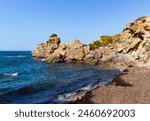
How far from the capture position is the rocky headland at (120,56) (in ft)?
106

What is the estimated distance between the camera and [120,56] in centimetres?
8088

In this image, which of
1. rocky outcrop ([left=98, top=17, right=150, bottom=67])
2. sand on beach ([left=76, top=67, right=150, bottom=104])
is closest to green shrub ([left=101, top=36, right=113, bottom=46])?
rocky outcrop ([left=98, top=17, right=150, bottom=67])

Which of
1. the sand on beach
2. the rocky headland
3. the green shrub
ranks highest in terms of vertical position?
the green shrub

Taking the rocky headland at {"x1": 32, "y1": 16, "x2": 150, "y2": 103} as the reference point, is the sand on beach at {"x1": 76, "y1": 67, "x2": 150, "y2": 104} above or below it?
below

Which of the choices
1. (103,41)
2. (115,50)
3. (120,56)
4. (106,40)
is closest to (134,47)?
(120,56)

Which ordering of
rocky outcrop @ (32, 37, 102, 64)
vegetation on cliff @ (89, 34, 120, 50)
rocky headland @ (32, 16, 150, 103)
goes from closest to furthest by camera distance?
rocky headland @ (32, 16, 150, 103), rocky outcrop @ (32, 37, 102, 64), vegetation on cliff @ (89, 34, 120, 50)

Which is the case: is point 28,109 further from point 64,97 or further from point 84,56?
point 84,56

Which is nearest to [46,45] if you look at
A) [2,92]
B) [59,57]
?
[59,57]

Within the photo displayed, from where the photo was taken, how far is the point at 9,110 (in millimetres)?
16578

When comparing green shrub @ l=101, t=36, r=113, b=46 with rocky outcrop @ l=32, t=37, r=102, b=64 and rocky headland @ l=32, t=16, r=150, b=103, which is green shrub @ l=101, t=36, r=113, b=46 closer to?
rocky headland @ l=32, t=16, r=150, b=103

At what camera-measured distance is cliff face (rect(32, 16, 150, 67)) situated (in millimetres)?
72625

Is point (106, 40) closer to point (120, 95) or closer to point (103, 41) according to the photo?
point (103, 41)

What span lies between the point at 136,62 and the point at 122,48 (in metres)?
12.8

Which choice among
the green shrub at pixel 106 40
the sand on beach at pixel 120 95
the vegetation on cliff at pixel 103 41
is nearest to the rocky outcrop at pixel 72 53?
the vegetation on cliff at pixel 103 41
